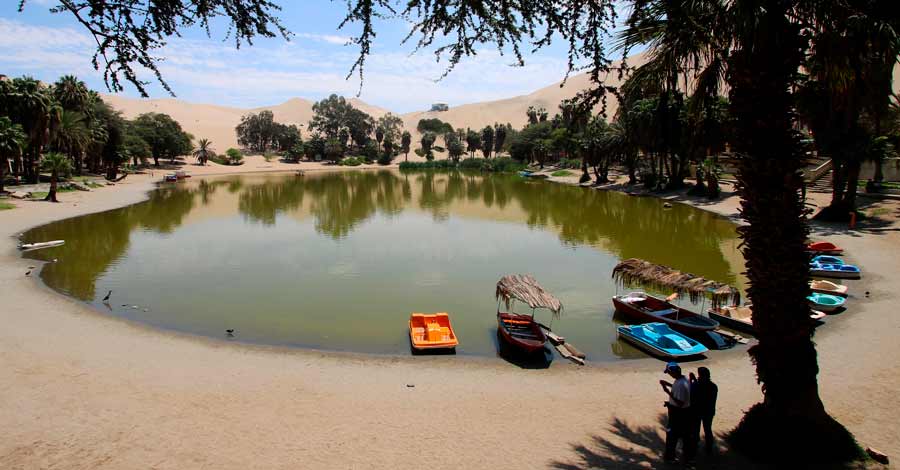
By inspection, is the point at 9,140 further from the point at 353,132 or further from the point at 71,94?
the point at 353,132

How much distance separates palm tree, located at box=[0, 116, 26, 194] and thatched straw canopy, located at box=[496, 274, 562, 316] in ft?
162

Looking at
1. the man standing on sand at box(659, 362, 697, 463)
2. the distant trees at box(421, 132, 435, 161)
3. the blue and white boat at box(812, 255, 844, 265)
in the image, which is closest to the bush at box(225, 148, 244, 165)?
the distant trees at box(421, 132, 435, 161)

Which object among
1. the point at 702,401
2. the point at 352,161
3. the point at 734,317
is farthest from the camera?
the point at 352,161

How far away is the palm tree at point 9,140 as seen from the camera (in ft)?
152

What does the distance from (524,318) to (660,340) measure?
432cm

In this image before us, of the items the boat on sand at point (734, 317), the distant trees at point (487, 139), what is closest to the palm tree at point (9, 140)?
the boat on sand at point (734, 317)

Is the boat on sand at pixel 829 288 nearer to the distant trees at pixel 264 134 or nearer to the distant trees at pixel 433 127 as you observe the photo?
the distant trees at pixel 264 134

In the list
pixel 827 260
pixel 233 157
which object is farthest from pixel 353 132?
pixel 827 260

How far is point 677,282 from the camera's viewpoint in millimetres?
18984

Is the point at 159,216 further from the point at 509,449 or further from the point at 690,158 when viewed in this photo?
the point at 690,158

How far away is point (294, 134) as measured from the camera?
141125 mm

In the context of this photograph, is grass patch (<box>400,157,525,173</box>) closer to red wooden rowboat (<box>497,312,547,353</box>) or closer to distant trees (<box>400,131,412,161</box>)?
distant trees (<box>400,131,412,161</box>)

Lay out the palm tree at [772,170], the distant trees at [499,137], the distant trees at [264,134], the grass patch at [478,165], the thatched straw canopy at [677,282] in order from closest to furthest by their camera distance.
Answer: the palm tree at [772,170] → the thatched straw canopy at [677,282] → the grass patch at [478,165] → the distant trees at [499,137] → the distant trees at [264,134]

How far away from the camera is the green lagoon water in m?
19.5
